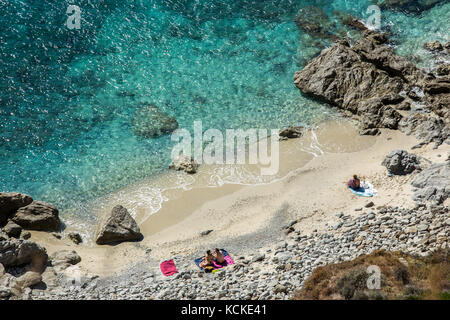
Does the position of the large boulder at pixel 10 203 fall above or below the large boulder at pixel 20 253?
above

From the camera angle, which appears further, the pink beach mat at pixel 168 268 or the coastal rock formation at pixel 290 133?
the coastal rock formation at pixel 290 133

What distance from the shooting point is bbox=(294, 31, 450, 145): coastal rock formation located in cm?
3356

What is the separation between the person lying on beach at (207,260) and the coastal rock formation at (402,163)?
12879 millimetres

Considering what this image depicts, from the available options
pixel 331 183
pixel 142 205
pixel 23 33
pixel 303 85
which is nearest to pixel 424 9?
pixel 303 85

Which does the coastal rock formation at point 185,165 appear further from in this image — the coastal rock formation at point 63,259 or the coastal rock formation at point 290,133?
the coastal rock formation at point 63,259

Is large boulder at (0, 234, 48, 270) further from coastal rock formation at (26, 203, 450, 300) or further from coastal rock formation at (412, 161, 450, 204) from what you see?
coastal rock formation at (412, 161, 450, 204)

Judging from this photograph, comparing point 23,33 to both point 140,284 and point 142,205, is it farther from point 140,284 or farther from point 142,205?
point 140,284

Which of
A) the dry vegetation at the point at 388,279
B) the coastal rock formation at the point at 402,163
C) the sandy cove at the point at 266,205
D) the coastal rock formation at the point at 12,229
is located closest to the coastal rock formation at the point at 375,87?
the sandy cove at the point at 266,205

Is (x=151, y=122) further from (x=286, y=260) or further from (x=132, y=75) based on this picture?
(x=286, y=260)

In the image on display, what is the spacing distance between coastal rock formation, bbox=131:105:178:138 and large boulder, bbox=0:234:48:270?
1366cm

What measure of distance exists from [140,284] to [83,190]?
10884mm

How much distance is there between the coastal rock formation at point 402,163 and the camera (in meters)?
28.0

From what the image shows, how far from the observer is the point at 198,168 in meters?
32.9
